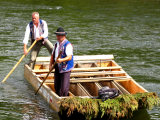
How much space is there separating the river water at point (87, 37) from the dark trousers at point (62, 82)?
583mm

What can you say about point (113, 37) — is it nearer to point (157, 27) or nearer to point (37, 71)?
point (157, 27)

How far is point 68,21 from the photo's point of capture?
1023 inches

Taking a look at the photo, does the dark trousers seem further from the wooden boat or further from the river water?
A: the river water

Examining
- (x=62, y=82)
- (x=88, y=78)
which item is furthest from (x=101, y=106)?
(x=88, y=78)

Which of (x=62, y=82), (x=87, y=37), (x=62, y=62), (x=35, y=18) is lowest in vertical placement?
(x=87, y=37)

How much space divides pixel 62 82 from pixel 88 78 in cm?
156

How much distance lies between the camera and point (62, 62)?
1176 cm

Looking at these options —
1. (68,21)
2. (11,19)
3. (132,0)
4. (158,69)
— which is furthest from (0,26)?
(132,0)

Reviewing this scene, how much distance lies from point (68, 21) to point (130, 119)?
14733 millimetres

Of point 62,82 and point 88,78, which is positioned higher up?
point 62,82

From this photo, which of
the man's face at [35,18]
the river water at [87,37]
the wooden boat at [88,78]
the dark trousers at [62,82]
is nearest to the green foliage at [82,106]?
the wooden boat at [88,78]

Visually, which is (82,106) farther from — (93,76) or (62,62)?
(93,76)

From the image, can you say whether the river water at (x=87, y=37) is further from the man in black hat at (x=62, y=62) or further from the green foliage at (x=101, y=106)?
the green foliage at (x=101, y=106)

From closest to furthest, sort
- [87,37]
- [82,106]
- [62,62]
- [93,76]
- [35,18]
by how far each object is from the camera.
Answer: [82,106] < [62,62] < [35,18] < [93,76] < [87,37]
